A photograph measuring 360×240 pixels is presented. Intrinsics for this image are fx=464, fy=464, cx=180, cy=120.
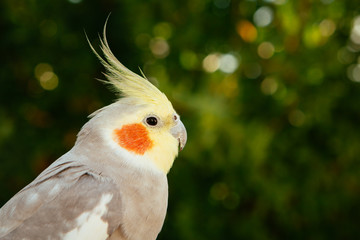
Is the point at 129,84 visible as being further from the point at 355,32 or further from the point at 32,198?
the point at 355,32

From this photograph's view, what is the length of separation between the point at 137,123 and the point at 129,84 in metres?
0.18

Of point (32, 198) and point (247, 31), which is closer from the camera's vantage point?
point (32, 198)

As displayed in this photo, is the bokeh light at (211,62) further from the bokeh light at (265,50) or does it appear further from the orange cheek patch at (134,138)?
the orange cheek patch at (134,138)

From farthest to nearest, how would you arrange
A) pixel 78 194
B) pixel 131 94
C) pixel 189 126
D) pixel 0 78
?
pixel 0 78 < pixel 189 126 < pixel 131 94 < pixel 78 194

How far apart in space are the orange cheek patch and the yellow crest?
13cm

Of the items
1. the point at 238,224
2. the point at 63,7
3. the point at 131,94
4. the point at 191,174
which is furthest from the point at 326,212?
the point at 63,7

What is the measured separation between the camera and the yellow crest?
207 cm

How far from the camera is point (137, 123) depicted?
2045 mm

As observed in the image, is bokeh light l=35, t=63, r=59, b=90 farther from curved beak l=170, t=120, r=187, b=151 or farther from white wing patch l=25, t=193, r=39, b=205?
white wing patch l=25, t=193, r=39, b=205

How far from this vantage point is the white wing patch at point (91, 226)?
174cm

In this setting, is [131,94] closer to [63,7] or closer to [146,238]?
[146,238]

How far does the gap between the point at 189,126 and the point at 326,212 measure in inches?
57.2

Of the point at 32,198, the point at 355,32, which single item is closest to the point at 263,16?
the point at 355,32

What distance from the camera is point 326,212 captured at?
3992mm
